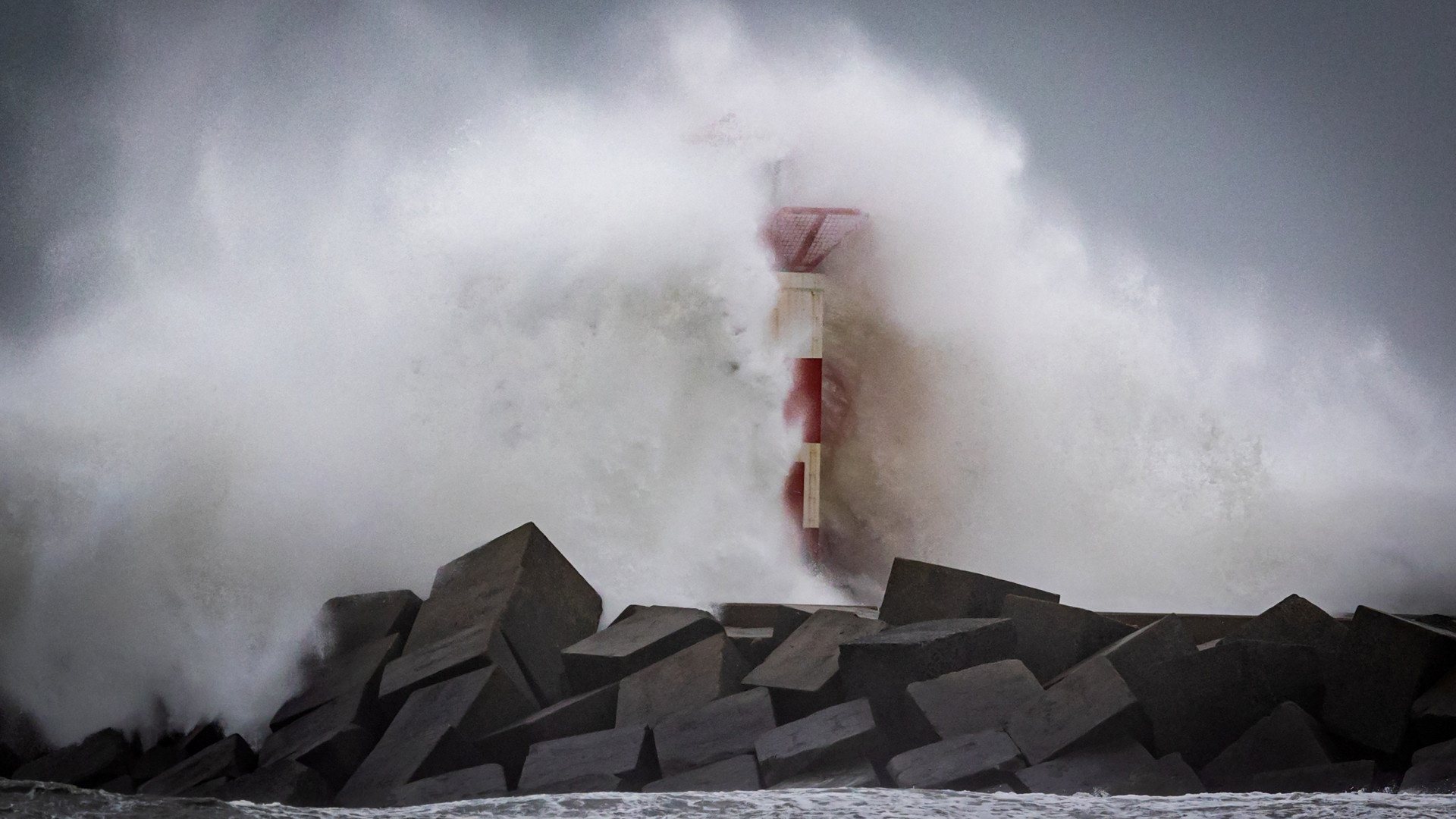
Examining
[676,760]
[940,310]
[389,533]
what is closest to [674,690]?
[676,760]

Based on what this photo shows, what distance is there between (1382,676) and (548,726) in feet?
8.62

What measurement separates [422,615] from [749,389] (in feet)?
10.4

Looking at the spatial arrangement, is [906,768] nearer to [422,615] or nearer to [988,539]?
[422,615]

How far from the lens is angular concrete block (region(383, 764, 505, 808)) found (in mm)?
2545

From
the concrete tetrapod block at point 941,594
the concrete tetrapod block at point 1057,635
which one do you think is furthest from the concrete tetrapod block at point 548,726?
the concrete tetrapod block at point 1057,635

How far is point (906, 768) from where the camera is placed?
2.46 meters

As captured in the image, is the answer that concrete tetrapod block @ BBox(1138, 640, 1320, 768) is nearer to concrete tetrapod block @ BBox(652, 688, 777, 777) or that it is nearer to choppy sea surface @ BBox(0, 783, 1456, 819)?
choppy sea surface @ BBox(0, 783, 1456, 819)

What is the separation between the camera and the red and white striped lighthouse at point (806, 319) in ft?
22.5

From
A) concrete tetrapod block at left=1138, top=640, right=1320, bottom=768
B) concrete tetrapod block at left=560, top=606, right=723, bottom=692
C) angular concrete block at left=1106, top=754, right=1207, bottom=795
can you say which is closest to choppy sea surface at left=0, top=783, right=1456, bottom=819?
angular concrete block at left=1106, top=754, right=1207, bottom=795

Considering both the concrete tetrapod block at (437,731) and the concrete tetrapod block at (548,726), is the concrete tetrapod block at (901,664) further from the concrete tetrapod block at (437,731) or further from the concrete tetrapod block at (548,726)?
the concrete tetrapod block at (437,731)

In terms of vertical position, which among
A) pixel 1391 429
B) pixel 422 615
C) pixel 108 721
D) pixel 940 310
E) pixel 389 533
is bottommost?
pixel 108 721

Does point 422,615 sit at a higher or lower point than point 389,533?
lower

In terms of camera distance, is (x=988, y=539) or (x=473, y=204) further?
(x=988, y=539)

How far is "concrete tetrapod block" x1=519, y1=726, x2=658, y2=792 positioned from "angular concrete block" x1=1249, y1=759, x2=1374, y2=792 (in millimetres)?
1642
